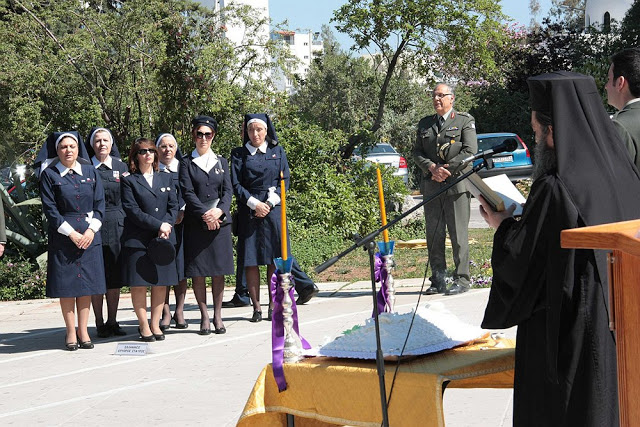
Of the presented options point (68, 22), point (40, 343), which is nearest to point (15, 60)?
point (68, 22)

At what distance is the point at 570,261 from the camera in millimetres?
3457

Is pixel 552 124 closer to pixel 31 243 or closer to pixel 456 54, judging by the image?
pixel 31 243

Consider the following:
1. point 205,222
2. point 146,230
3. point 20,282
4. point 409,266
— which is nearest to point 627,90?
point 205,222

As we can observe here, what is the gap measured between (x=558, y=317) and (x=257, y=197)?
619 centimetres

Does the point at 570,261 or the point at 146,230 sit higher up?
the point at 570,261

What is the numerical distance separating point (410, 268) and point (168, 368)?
19.0 ft

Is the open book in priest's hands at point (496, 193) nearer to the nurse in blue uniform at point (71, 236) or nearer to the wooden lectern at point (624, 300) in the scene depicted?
the wooden lectern at point (624, 300)

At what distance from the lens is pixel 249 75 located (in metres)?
16.2

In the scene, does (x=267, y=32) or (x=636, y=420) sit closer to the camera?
(x=636, y=420)

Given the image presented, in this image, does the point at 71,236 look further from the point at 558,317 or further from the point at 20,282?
the point at 558,317

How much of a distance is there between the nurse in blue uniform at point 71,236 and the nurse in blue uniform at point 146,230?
0.30 m

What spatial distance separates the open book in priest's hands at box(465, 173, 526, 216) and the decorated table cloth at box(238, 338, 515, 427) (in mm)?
729

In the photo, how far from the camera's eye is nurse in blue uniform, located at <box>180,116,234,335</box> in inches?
354

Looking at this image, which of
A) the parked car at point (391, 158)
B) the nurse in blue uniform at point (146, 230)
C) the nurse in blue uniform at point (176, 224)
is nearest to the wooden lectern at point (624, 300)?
the nurse in blue uniform at point (146, 230)
